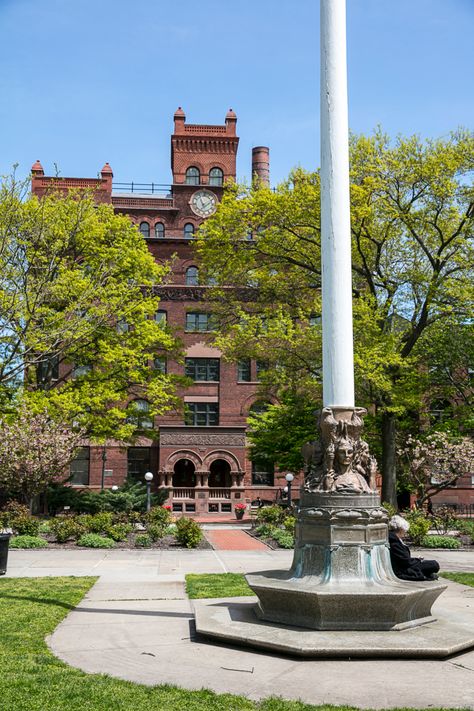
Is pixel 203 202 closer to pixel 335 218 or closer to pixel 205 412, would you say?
pixel 205 412

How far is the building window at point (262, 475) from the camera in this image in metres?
50.5

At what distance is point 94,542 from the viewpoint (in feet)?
76.1

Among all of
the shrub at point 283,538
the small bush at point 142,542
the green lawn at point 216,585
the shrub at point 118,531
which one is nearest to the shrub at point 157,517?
the shrub at point 118,531

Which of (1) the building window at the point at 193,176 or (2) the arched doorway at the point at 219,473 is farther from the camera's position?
(1) the building window at the point at 193,176

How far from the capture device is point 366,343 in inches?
1125

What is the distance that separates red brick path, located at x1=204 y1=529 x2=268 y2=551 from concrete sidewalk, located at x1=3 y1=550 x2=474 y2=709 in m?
9.78

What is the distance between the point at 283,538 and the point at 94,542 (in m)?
5.94

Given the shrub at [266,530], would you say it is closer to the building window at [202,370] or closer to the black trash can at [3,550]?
the black trash can at [3,550]

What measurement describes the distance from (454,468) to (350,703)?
24076mm

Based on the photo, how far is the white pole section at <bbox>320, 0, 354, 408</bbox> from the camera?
10672 millimetres

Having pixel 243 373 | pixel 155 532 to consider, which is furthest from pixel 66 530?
pixel 243 373

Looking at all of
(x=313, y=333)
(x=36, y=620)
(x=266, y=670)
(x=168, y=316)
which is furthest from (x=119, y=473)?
(x=266, y=670)

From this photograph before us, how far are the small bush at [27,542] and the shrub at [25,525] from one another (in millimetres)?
1469

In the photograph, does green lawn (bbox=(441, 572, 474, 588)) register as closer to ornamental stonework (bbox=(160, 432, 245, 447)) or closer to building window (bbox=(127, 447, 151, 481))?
ornamental stonework (bbox=(160, 432, 245, 447))
